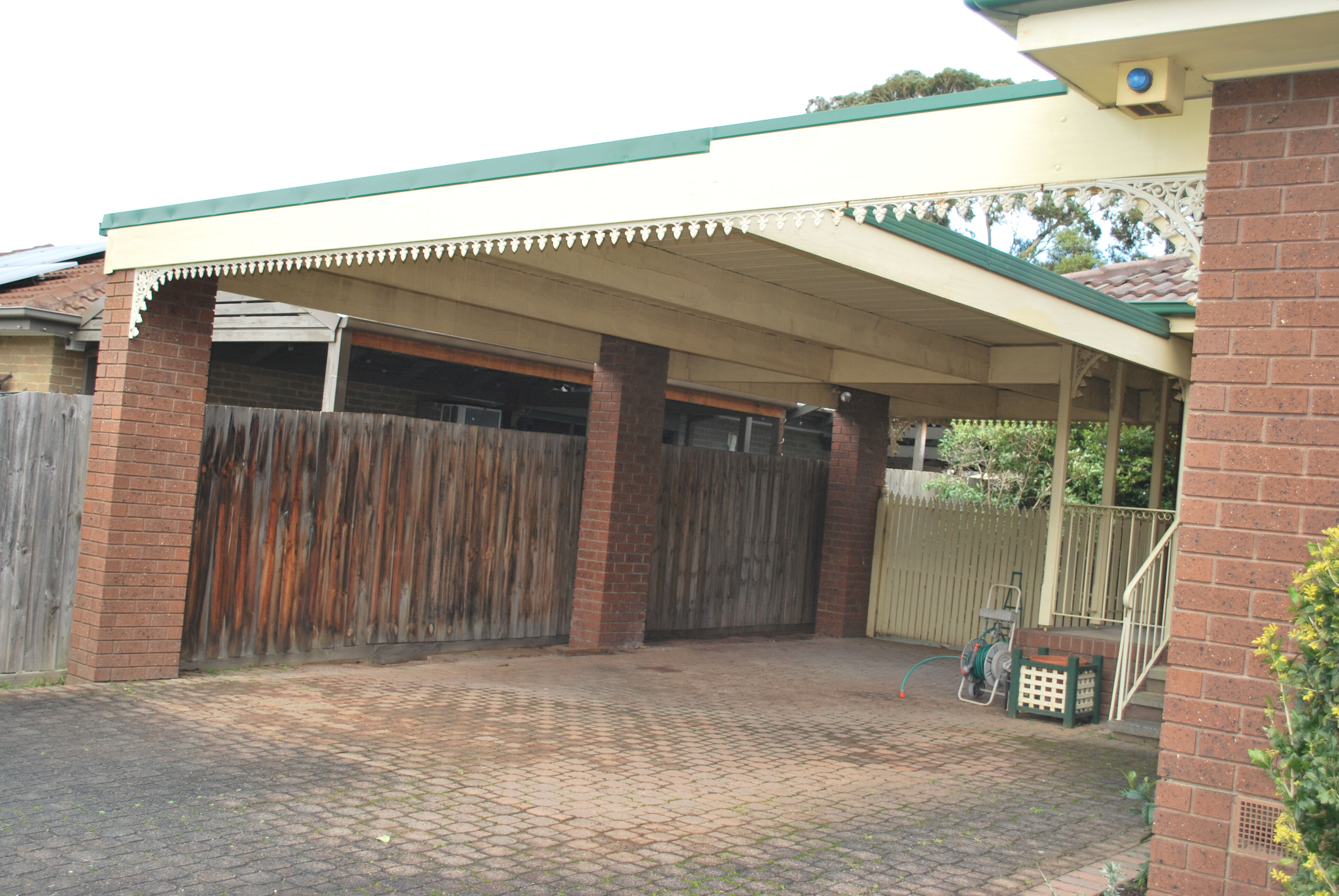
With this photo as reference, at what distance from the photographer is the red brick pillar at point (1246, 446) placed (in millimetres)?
3449

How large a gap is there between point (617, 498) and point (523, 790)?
5127 mm

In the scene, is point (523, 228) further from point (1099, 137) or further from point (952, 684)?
point (952, 684)

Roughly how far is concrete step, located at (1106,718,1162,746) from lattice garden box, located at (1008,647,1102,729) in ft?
1.25

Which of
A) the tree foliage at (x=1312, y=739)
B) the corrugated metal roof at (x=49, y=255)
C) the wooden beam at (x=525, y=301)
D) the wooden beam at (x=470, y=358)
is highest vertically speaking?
the corrugated metal roof at (x=49, y=255)

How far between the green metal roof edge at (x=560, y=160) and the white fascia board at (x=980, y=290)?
2.30 ft

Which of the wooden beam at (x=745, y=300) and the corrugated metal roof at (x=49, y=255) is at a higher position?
the corrugated metal roof at (x=49, y=255)

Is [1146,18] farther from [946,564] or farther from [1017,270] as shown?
[946,564]

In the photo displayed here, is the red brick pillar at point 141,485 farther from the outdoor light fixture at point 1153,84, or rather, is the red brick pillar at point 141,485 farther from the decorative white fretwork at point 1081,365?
the decorative white fretwork at point 1081,365

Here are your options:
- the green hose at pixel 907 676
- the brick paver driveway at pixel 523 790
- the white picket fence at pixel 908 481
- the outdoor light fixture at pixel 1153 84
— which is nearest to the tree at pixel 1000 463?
the white picket fence at pixel 908 481

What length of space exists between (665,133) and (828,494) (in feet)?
30.2

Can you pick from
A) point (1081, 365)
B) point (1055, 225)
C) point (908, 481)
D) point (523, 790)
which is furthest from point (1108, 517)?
point (1055, 225)

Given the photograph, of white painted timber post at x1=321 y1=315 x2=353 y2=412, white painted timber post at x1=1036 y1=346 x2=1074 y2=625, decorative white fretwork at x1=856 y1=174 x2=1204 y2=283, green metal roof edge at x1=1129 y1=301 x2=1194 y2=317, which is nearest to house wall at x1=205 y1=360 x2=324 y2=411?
white painted timber post at x1=321 y1=315 x2=353 y2=412

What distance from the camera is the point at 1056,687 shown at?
28.6 feet

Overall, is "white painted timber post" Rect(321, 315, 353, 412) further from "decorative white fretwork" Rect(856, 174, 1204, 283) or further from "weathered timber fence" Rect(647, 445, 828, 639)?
"decorative white fretwork" Rect(856, 174, 1204, 283)
